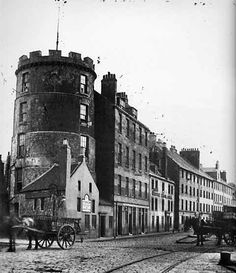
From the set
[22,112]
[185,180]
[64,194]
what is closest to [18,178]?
[22,112]

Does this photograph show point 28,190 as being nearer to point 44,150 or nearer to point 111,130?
point 44,150

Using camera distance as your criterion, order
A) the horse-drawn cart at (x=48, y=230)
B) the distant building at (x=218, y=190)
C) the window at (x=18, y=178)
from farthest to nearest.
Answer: the distant building at (x=218, y=190) < the window at (x=18, y=178) < the horse-drawn cart at (x=48, y=230)

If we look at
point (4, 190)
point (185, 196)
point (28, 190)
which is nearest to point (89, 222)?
point (28, 190)

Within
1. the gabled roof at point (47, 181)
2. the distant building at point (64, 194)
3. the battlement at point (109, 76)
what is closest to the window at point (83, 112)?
the battlement at point (109, 76)

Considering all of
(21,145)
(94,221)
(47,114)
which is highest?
(47,114)

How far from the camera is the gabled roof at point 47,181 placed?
3481cm

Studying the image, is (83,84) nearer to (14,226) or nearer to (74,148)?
(74,148)

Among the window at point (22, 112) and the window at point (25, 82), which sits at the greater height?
the window at point (25, 82)

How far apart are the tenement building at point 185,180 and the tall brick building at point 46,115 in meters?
24.5

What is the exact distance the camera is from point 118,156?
45.4 meters

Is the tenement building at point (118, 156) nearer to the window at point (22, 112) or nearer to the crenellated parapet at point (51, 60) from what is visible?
the crenellated parapet at point (51, 60)

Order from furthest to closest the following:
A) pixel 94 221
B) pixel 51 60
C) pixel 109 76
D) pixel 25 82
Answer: pixel 109 76 → pixel 25 82 → pixel 51 60 → pixel 94 221

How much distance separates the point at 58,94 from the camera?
40.7 m

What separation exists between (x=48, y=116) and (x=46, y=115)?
8.3 inches
